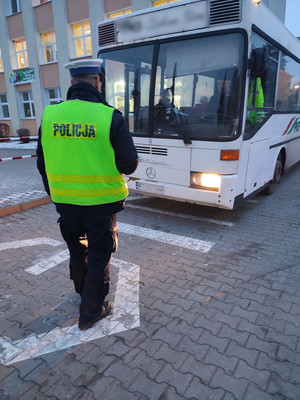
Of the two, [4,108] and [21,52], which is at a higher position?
[21,52]

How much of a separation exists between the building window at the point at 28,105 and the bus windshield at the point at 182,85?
17834 mm

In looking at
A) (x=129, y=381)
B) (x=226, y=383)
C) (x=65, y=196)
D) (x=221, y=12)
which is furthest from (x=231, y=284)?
(x=221, y=12)

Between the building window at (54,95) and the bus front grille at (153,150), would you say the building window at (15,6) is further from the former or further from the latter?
the bus front grille at (153,150)

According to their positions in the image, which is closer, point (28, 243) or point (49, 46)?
point (28, 243)

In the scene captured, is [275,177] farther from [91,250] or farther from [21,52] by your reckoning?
[21,52]

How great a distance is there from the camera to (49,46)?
18.5 metres

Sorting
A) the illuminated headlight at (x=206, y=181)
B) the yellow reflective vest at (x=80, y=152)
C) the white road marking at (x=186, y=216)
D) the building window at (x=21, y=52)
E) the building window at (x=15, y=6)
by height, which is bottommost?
the white road marking at (x=186, y=216)

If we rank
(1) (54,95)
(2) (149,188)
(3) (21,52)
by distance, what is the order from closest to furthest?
(2) (149,188) < (1) (54,95) < (3) (21,52)

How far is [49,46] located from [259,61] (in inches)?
726

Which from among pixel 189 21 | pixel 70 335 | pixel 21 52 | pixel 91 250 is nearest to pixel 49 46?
pixel 21 52

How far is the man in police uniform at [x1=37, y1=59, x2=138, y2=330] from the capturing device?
206cm

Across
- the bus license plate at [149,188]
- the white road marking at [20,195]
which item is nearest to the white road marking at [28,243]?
the bus license plate at [149,188]

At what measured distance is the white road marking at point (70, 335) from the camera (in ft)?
7.50

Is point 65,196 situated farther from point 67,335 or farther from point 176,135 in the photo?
point 176,135
